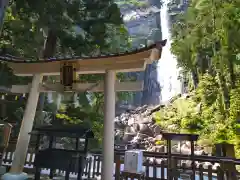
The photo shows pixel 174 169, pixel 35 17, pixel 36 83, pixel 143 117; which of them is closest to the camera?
pixel 174 169

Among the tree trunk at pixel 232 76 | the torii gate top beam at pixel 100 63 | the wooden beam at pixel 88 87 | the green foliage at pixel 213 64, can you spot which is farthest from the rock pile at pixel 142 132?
the torii gate top beam at pixel 100 63

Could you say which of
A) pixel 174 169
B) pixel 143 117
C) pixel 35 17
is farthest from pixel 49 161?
pixel 143 117

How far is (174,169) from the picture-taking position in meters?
4.76

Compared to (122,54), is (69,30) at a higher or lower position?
higher

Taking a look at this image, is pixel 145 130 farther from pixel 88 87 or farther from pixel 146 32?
pixel 146 32

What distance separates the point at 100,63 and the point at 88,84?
61cm

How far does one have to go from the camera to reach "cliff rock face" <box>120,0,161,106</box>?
27.4 metres

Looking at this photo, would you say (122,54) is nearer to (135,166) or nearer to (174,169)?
(135,166)

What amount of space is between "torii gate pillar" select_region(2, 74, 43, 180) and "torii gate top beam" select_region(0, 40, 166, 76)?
33 cm

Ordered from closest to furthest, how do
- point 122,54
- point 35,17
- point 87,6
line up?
1. point 122,54
2. point 35,17
3. point 87,6

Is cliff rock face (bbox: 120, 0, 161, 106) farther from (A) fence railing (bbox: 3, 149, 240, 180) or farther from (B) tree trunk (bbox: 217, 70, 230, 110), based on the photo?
(A) fence railing (bbox: 3, 149, 240, 180)

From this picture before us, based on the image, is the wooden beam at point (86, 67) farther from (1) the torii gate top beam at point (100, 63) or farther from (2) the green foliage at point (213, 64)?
(2) the green foliage at point (213, 64)

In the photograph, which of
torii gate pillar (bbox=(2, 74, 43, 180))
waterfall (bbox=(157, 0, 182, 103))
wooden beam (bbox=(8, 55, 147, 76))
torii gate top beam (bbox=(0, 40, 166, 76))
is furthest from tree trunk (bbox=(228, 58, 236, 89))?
torii gate pillar (bbox=(2, 74, 43, 180))

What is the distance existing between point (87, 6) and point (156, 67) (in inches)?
790
